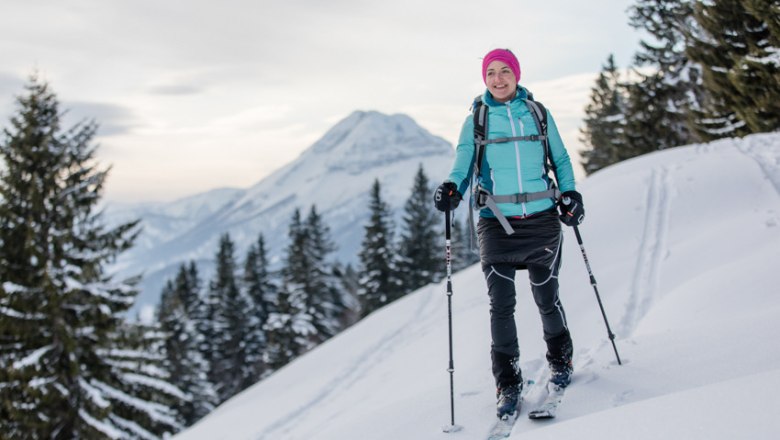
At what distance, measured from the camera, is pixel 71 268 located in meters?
12.9

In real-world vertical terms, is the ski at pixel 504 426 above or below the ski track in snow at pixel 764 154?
below

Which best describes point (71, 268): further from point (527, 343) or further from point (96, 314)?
Answer: point (527, 343)

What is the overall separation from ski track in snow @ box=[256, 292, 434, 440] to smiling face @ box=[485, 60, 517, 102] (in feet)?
20.3

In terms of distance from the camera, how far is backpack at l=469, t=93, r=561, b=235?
4.18 metres

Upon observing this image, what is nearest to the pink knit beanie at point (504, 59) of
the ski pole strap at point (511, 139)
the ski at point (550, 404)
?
the ski pole strap at point (511, 139)

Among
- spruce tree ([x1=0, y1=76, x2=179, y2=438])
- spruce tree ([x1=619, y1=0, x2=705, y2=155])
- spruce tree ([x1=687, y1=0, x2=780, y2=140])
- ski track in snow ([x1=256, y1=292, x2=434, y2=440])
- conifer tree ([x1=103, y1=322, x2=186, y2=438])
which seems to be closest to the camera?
ski track in snow ([x1=256, y1=292, x2=434, y2=440])

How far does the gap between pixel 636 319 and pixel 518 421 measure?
430cm

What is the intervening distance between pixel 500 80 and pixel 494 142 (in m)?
0.49

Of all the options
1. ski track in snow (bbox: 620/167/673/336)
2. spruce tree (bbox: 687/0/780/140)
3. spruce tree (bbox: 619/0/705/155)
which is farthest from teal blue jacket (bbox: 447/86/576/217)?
spruce tree (bbox: 619/0/705/155)

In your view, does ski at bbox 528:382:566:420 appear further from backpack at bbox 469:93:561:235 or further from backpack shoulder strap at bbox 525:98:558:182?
backpack shoulder strap at bbox 525:98:558:182

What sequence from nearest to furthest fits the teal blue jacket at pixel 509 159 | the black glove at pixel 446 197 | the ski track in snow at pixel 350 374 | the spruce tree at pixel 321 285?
the black glove at pixel 446 197 < the teal blue jacket at pixel 509 159 < the ski track in snow at pixel 350 374 < the spruce tree at pixel 321 285

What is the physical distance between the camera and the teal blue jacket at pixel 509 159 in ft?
13.9

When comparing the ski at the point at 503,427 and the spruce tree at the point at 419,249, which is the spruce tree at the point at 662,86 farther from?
the ski at the point at 503,427

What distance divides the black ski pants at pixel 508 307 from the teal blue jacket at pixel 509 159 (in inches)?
18.4
